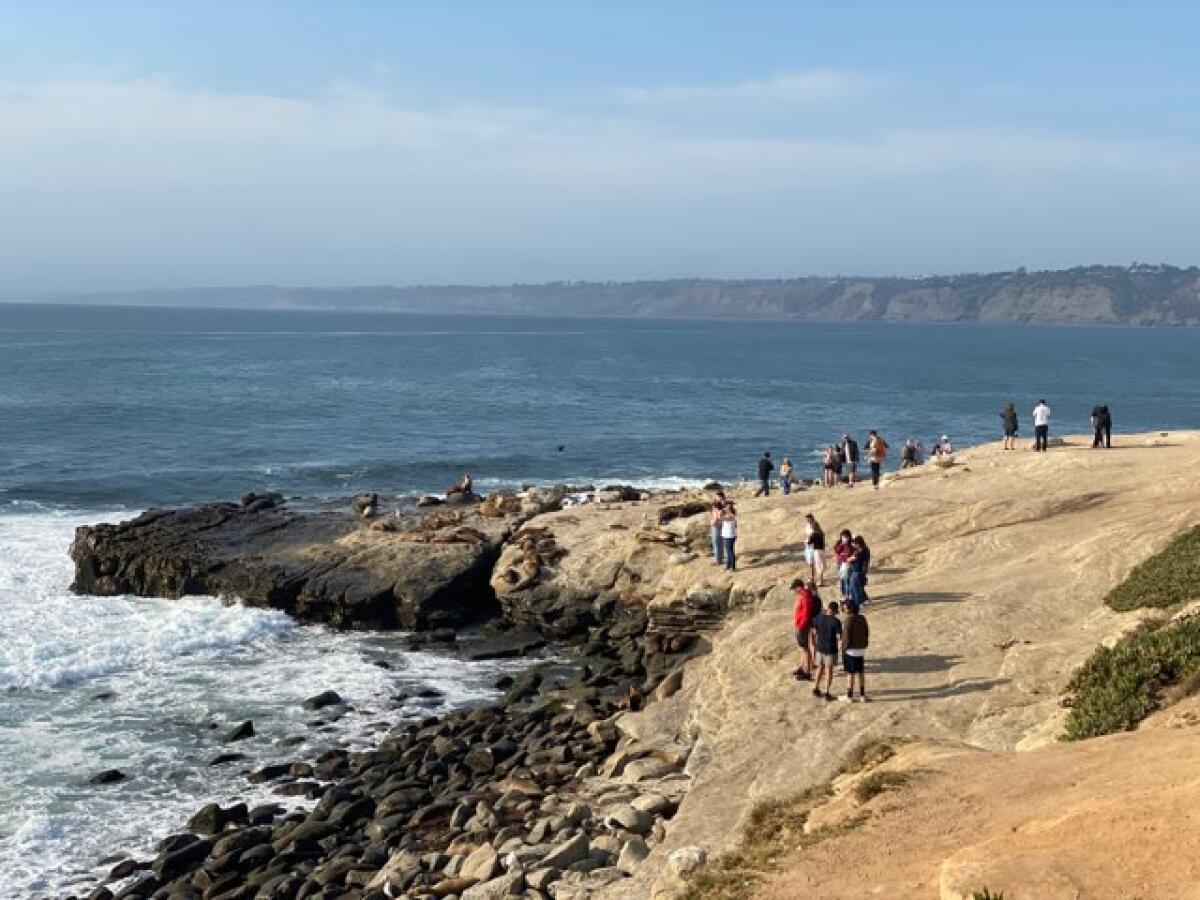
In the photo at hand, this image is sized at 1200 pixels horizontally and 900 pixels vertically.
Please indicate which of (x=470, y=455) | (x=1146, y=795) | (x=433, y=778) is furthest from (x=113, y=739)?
(x=470, y=455)

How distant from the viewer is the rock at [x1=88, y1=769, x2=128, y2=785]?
69.5 feet

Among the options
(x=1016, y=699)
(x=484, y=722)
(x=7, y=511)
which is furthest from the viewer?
(x=7, y=511)

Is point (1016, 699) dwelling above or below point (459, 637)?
above

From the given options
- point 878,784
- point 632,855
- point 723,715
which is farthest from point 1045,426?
point 632,855

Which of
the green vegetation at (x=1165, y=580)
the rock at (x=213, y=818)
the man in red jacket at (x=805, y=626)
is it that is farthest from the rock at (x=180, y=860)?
the green vegetation at (x=1165, y=580)

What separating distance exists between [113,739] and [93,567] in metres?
13.1

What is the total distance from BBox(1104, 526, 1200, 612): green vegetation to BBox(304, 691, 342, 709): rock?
597 inches

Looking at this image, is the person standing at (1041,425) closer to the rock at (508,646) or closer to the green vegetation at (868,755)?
the rock at (508,646)

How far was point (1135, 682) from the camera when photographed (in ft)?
51.4

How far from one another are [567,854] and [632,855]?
92 centimetres

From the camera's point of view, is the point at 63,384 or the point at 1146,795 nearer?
the point at 1146,795

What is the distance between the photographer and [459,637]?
30891mm

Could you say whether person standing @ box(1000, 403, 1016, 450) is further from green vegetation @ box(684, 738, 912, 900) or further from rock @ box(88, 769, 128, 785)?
rock @ box(88, 769, 128, 785)

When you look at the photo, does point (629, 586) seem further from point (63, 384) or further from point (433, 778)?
point (63, 384)
